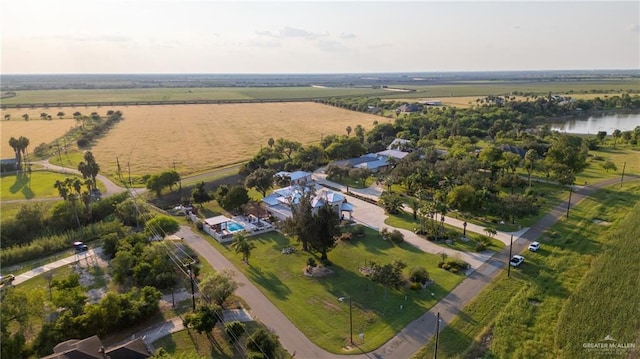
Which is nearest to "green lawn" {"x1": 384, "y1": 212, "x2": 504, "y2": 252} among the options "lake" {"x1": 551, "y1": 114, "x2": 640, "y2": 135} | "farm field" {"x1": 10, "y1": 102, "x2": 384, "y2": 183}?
"farm field" {"x1": 10, "y1": 102, "x2": 384, "y2": 183}

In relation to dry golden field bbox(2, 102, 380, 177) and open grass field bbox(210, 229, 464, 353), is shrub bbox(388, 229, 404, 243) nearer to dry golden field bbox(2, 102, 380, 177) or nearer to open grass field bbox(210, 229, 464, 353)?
open grass field bbox(210, 229, 464, 353)

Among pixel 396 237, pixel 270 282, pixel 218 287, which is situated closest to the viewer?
pixel 218 287

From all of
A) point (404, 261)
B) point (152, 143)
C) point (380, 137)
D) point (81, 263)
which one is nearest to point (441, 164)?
point (404, 261)

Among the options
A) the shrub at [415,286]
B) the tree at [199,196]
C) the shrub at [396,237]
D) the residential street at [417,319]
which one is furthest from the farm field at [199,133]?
the shrub at [415,286]

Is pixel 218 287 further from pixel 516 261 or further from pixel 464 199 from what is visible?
pixel 464 199

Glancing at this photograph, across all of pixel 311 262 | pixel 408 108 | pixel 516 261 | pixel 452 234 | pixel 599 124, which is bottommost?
pixel 516 261

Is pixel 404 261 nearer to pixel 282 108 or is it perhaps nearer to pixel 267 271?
pixel 267 271

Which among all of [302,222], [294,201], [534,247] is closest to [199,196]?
[294,201]
